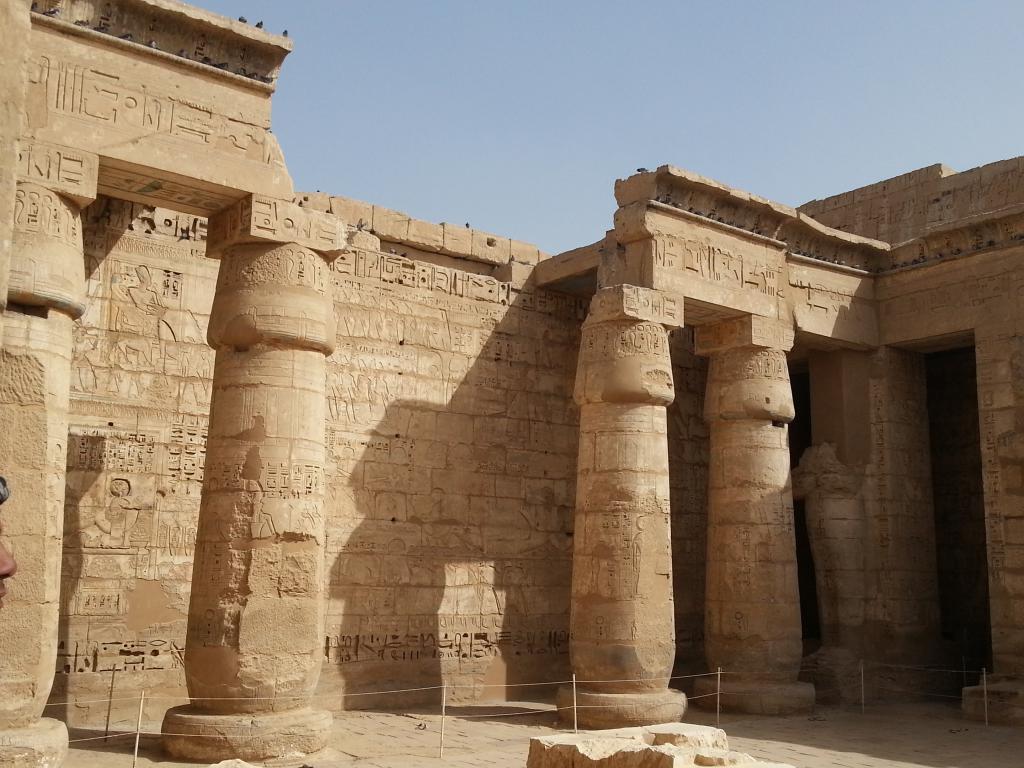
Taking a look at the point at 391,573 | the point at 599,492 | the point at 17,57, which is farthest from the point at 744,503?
the point at 17,57

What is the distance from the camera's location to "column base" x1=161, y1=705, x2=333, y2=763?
7789 millimetres

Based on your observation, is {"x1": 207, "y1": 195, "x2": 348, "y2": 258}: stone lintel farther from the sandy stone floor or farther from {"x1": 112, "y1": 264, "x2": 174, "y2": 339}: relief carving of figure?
the sandy stone floor

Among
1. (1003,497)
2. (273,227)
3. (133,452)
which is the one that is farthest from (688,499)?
(273,227)

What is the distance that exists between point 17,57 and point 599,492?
857cm

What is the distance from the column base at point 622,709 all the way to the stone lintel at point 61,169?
6424 millimetres

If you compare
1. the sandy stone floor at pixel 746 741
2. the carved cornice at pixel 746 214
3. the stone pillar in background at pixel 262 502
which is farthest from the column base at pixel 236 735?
the carved cornice at pixel 746 214

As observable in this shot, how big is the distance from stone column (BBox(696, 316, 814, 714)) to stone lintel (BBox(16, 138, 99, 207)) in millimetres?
7408

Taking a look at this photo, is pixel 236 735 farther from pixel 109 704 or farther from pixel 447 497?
pixel 447 497

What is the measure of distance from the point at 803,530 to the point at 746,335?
15.5 feet

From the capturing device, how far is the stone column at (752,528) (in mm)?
11719

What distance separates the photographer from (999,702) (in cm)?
1142

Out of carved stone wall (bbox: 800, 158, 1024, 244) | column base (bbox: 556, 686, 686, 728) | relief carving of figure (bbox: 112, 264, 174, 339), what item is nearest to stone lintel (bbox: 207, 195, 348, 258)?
relief carving of figure (bbox: 112, 264, 174, 339)

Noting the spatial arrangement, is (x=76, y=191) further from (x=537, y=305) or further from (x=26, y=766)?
(x=537, y=305)

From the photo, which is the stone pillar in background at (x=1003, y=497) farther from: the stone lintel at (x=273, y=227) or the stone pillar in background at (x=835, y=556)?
the stone lintel at (x=273, y=227)
